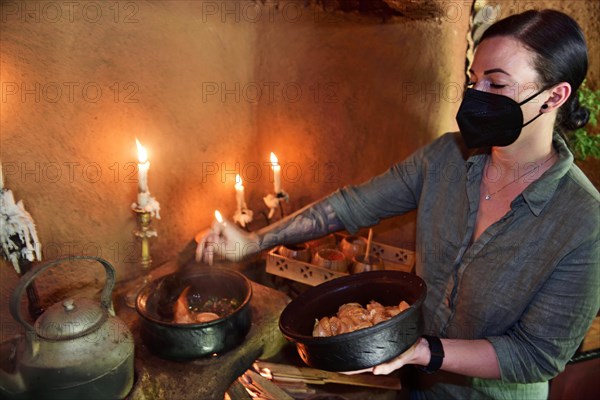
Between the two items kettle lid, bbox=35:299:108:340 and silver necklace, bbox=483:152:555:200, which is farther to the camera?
silver necklace, bbox=483:152:555:200

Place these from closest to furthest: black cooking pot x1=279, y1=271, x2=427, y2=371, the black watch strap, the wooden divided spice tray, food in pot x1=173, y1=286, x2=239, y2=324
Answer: black cooking pot x1=279, y1=271, x2=427, y2=371, the black watch strap, food in pot x1=173, y1=286, x2=239, y2=324, the wooden divided spice tray

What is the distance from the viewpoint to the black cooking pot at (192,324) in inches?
84.4

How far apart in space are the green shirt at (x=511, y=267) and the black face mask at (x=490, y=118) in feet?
0.62

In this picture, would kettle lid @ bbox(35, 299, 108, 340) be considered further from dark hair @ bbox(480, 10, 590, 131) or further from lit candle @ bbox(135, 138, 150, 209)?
dark hair @ bbox(480, 10, 590, 131)

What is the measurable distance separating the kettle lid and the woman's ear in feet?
7.02

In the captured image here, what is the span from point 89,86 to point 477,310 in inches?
92.9

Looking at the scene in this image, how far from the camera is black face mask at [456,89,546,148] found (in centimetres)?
182

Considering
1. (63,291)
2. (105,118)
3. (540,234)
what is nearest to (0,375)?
(63,291)

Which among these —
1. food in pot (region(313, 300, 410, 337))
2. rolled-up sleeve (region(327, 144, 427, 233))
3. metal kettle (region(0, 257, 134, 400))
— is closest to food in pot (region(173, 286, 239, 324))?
metal kettle (region(0, 257, 134, 400))

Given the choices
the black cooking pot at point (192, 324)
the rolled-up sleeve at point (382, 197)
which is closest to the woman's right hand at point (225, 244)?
the black cooking pot at point (192, 324)

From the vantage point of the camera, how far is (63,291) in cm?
250

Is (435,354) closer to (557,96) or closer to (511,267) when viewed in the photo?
(511,267)

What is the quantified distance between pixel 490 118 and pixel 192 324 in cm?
171

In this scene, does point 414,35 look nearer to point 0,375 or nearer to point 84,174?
point 84,174
